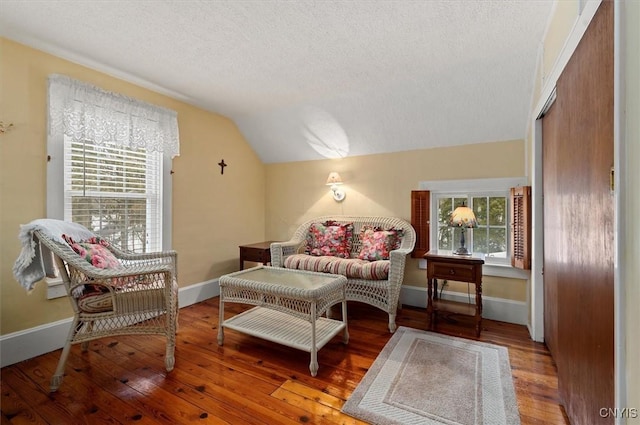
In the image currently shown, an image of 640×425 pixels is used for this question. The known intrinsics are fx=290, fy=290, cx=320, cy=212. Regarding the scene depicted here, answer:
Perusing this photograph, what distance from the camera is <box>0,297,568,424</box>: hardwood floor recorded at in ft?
5.02

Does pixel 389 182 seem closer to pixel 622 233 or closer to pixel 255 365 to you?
pixel 255 365

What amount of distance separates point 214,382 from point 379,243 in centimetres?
196

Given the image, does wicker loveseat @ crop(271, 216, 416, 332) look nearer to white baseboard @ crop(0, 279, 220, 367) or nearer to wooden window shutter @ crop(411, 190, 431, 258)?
wooden window shutter @ crop(411, 190, 431, 258)

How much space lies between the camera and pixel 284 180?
423 centimetres

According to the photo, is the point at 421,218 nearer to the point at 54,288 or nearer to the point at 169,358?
the point at 169,358

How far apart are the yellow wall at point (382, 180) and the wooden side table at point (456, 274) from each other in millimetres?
492

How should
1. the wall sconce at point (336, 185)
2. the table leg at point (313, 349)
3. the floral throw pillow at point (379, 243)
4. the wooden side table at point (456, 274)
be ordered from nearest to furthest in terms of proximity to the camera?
the table leg at point (313, 349) → the wooden side table at point (456, 274) → the floral throw pillow at point (379, 243) → the wall sconce at point (336, 185)

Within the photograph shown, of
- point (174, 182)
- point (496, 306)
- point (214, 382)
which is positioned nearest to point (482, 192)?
point (496, 306)

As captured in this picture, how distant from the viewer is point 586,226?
118 cm

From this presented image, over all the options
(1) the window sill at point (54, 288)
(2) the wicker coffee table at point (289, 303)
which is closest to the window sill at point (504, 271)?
(2) the wicker coffee table at point (289, 303)

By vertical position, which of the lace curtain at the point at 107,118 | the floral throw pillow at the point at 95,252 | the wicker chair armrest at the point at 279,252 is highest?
the lace curtain at the point at 107,118

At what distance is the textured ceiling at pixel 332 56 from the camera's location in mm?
1774

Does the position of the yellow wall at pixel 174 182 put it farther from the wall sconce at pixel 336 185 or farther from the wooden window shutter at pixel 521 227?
the wooden window shutter at pixel 521 227

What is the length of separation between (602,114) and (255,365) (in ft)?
7.41
